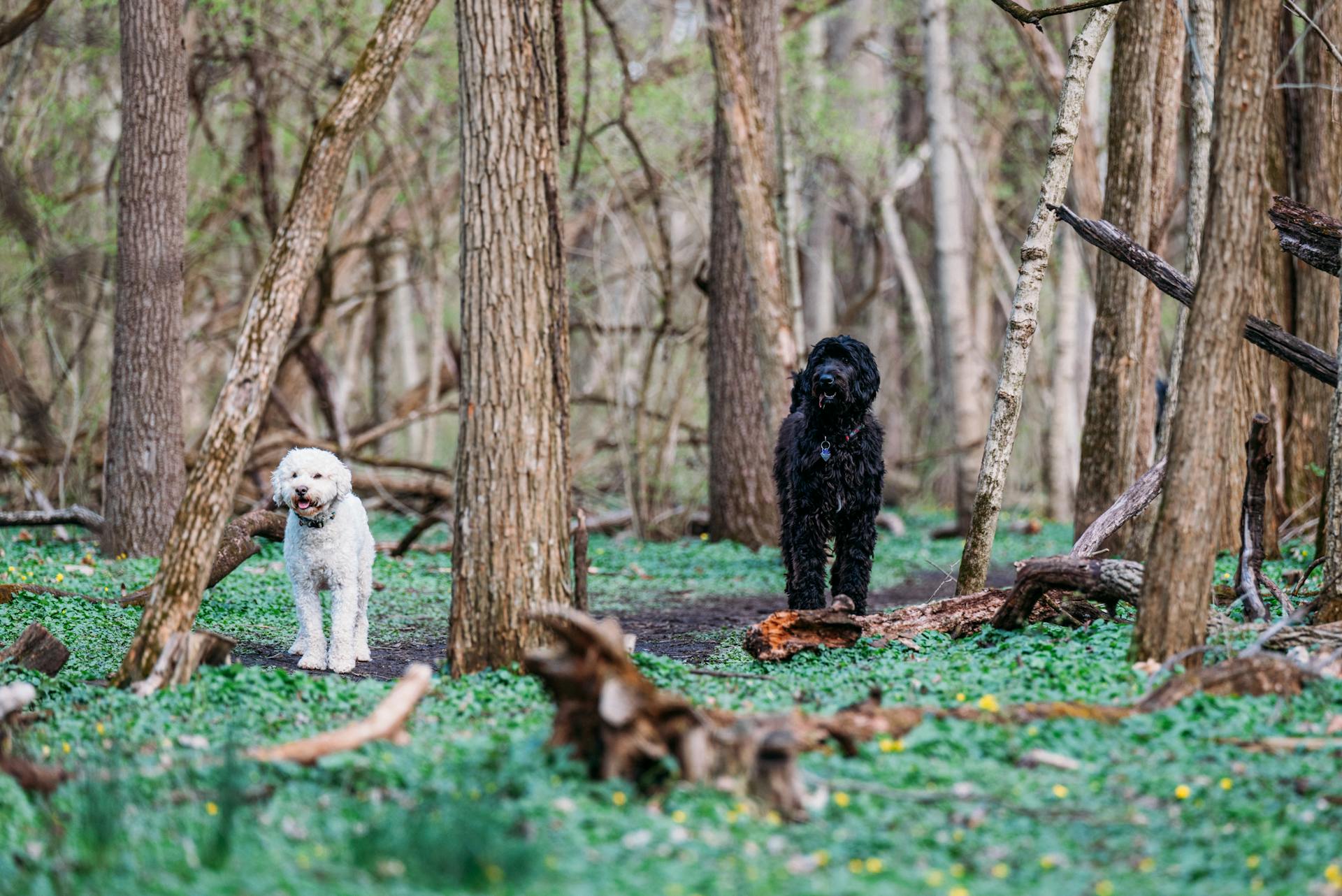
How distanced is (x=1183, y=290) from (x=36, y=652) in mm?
5953

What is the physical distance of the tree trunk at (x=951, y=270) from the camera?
14914 mm

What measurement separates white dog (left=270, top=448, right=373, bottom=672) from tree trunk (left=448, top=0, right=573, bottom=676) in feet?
3.42

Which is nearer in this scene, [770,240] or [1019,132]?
[770,240]

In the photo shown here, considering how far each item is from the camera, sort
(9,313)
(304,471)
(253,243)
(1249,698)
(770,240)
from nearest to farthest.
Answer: (1249,698) < (304,471) < (770,240) < (9,313) < (253,243)

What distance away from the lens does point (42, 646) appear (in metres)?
5.85

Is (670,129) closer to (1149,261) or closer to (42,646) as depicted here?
(1149,261)

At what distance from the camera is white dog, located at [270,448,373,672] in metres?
6.39

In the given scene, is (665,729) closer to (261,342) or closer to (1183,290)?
(261,342)

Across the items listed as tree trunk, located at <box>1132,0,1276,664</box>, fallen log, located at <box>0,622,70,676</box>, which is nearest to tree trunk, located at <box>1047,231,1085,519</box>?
tree trunk, located at <box>1132,0,1276,664</box>

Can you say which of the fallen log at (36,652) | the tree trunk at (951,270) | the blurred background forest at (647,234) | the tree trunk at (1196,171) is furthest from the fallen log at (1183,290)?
the tree trunk at (951,270)

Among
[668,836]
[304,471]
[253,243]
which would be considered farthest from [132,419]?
[668,836]

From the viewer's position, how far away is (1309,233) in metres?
6.56

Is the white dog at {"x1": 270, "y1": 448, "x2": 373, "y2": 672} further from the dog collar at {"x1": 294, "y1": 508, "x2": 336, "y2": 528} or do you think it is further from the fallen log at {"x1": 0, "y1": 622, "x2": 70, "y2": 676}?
Result: the fallen log at {"x1": 0, "y1": 622, "x2": 70, "y2": 676}

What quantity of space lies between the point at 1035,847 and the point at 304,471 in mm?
4091
